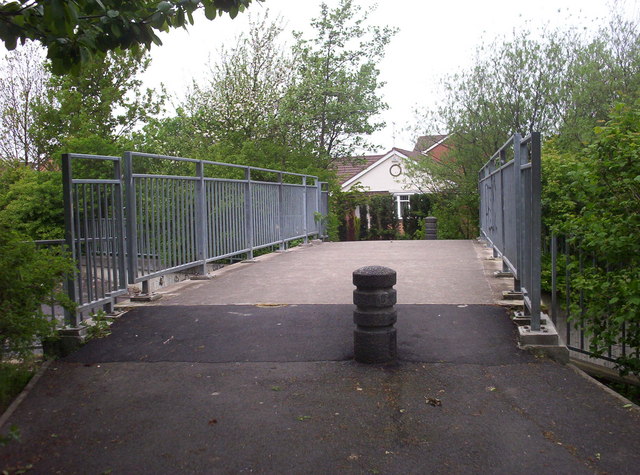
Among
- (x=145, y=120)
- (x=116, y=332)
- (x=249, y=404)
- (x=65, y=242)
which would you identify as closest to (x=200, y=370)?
(x=249, y=404)

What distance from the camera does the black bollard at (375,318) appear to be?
4914mm

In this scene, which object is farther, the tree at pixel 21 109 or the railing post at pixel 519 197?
the tree at pixel 21 109

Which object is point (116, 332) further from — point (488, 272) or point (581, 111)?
point (581, 111)

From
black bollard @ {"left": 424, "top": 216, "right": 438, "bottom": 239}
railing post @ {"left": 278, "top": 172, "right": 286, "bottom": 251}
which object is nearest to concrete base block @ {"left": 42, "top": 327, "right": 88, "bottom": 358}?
railing post @ {"left": 278, "top": 172, "right": 286, "bottom": 251}

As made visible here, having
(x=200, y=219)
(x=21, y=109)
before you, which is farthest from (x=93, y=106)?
(x=200, y=219)

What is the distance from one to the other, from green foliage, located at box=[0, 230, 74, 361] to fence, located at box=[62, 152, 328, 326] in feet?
1.85

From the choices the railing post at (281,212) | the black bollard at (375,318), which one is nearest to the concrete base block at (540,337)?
the black bollard at (375,318)

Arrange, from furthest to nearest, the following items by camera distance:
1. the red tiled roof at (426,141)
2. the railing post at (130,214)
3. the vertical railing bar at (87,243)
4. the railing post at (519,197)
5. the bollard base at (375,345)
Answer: the red tiled roof at (426,141) → the railing post at (130,214) → the vertical railing bar at (87,243) → the railing post at (519,197) → the bollard base at (375,345)

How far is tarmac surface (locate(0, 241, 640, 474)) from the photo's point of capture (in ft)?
11.4

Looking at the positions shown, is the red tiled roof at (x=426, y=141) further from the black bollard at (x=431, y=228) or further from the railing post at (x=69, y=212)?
the railing post at (x=69, y=212)

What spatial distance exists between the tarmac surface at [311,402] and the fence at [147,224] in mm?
536

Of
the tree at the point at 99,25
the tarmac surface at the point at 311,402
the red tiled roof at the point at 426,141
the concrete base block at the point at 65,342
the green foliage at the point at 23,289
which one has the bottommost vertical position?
the tarmac surface at the point at 311,402

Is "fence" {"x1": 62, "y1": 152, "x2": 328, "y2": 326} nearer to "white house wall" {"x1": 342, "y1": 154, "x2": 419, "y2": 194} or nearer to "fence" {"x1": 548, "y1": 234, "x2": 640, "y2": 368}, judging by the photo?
"fence" {"x1": 548, "y1": 234, "x2": 640, "y2": 368}

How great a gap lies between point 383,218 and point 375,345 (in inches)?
955
